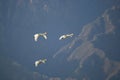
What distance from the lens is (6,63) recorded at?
70.0 metres

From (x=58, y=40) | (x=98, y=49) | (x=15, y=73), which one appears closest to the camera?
(x=98, y=49)

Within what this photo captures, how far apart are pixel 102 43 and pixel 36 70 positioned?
50.3 ft

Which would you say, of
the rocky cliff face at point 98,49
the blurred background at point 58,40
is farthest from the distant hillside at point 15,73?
the rocky cliff face at point 98,49

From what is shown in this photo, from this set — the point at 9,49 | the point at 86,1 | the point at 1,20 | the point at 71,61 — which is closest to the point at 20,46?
the point at 9,49

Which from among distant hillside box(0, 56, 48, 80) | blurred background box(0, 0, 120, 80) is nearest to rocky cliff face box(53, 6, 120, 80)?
blurred background box(0, 0, 120, 80)

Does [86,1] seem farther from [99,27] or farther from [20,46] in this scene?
[20,46]

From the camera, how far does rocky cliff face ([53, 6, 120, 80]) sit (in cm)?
6475

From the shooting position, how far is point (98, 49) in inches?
2584

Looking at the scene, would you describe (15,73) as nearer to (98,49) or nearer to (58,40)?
(58,40)

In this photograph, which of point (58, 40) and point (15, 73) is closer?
point (15, 73)

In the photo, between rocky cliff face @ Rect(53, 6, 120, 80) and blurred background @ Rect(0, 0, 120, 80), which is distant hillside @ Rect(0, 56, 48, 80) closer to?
blurred background @ Rect(0, 0, 120, 80)

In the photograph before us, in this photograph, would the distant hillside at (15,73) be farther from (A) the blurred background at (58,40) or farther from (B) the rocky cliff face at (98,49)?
(B) the rocky cliff face at (98,49)

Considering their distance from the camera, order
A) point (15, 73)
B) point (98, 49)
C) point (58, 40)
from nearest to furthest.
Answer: point (98, 49)
point (15, 73)
point (58, 40)

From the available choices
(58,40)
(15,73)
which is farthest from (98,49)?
(15,73)
